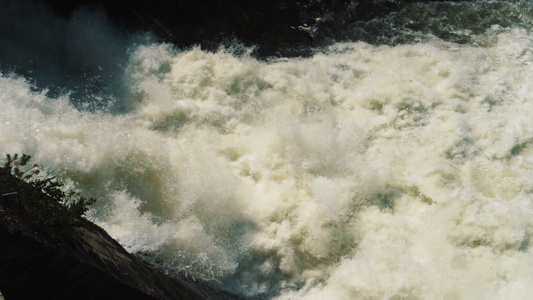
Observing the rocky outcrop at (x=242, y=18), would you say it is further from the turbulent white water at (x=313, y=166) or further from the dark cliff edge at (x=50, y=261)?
the dark cliff edge at (x=50, y=261)

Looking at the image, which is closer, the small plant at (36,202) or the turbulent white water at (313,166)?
the small plant at (36,202)

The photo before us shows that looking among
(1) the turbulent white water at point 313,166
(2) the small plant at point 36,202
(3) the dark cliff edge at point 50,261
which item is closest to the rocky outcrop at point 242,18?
(1) the turbulent white water at point 313,166

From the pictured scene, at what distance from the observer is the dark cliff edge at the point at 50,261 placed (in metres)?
2.62

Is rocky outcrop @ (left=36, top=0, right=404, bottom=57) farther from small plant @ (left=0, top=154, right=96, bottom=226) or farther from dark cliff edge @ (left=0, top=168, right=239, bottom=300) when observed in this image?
dark cliff edge @ (left=0, top=168, right=239, bottom=300)

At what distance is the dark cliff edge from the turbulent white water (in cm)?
135

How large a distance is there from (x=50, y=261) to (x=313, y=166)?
3.66 meters

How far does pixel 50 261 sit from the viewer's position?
2703 millimetres

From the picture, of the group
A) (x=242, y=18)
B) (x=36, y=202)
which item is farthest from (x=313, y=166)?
(x=242, y=18)

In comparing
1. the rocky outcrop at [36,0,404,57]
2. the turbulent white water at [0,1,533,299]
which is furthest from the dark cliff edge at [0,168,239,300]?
the rocky outcrop at [36,0,404,57]

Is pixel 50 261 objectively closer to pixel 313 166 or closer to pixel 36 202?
pixel 36 202

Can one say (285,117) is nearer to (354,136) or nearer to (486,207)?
(354,136)

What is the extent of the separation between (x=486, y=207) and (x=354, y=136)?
1.94m

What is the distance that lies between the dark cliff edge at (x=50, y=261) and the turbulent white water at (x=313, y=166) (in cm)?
135

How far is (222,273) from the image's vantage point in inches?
184
